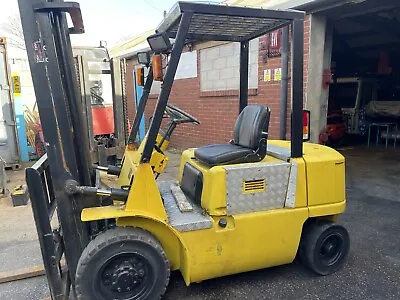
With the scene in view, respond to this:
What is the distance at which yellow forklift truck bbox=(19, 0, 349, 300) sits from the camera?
2.32 m

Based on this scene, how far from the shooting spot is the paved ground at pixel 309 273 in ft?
8.91

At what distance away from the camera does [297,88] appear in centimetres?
264

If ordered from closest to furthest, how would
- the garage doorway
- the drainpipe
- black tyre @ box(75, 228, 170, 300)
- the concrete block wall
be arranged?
black tyre @ box(75, 228, 170, 300) → the drainpipe → the concrete block wall → the garage doorway

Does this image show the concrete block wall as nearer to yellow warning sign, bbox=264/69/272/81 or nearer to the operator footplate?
yellow warning sign, bbox=264/69/272/81

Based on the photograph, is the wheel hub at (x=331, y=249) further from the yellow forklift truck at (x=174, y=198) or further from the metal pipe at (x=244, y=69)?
the metal pipe at (x=244, y=69)

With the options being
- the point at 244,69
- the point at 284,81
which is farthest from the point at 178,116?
the point at 284,81

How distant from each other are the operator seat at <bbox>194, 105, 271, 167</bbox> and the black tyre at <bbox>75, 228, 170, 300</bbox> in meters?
0.81

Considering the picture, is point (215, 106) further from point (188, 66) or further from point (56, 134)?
point (56, 134)

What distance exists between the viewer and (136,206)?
2.41 meters

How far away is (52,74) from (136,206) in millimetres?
1090

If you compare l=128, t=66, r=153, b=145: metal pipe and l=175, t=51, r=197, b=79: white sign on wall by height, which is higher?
l=175, t=51, r=197, b=79: white sign on wall

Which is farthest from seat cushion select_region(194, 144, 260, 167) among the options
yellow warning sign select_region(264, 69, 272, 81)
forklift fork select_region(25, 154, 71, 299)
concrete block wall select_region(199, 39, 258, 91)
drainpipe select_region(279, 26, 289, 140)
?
concrete block wall select_region(199, 39, 258, 91)

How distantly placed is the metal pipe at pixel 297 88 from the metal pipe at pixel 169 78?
33.7 inches

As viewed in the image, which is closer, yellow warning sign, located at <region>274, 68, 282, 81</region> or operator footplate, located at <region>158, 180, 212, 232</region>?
operator footplate, located at <region>158, 180, 212, 232</region>
